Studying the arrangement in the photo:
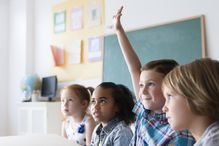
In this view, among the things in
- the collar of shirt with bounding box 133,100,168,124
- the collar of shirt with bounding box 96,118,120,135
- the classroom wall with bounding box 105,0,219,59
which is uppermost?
the classroom wall with bounding box 105,0,219,59

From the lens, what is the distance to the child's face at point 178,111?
0.87 metres

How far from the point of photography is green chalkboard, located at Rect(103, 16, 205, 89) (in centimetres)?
251

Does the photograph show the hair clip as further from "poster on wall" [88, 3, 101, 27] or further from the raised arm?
"poster on wall" [88, 3, 101, 27]

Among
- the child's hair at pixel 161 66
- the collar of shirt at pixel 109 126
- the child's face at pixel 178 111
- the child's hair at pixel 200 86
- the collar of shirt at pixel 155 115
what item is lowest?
the collar of shirt at pixel 109 126

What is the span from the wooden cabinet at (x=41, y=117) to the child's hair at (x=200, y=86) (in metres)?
2.94

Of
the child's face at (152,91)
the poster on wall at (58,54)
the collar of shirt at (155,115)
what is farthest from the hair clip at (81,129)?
the poster on wall at (58,54)

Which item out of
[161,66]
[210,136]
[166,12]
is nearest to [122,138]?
[161,66]

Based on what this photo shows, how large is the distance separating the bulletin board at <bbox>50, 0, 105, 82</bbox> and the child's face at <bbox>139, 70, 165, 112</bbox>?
2187 millimetres

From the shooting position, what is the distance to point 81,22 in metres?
3.71

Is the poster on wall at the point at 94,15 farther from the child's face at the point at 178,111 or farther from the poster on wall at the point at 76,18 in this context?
the child's face at the point at 178,111

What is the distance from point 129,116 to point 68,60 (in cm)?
234

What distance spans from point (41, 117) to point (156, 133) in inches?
110

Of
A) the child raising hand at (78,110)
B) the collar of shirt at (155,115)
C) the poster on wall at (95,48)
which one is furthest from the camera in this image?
the poster on wall at (95,48)

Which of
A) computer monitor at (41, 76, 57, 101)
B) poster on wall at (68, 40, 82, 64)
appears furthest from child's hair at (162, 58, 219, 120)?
computer monitor at (41, 76, 57, 101)
